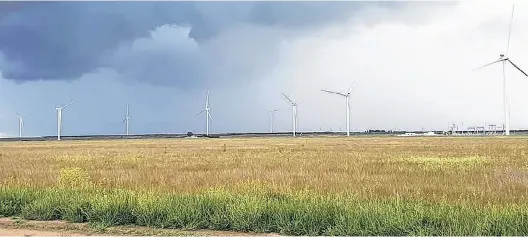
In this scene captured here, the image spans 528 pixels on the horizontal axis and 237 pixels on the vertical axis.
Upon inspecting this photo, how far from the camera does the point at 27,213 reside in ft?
47.8

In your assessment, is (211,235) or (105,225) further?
(105,225)

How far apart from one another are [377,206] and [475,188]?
29.4 feet

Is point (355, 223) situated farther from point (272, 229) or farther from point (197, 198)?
point (197, 198)

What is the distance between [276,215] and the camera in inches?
501

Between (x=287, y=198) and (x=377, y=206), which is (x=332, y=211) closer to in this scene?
(x=377, y=206)

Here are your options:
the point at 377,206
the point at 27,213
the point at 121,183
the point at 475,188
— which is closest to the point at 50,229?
the point at 27,213

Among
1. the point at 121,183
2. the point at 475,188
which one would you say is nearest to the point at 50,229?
the point at 121,183

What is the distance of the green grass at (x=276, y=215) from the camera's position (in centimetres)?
1145

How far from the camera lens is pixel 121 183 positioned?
23047mm

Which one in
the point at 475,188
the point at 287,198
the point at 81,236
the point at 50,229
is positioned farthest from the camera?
the point at 475,188

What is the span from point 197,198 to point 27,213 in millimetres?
4187

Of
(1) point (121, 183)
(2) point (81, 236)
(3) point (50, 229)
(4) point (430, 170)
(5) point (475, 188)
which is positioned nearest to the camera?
(2) point (81, 236)

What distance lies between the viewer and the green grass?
1145 cm

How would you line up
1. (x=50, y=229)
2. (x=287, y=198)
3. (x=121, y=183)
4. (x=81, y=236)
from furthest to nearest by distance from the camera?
1. (x=121, y=183)
2. (x=287, y=198)
3. (x=50, y=229)
4. (x=81, y=236)
